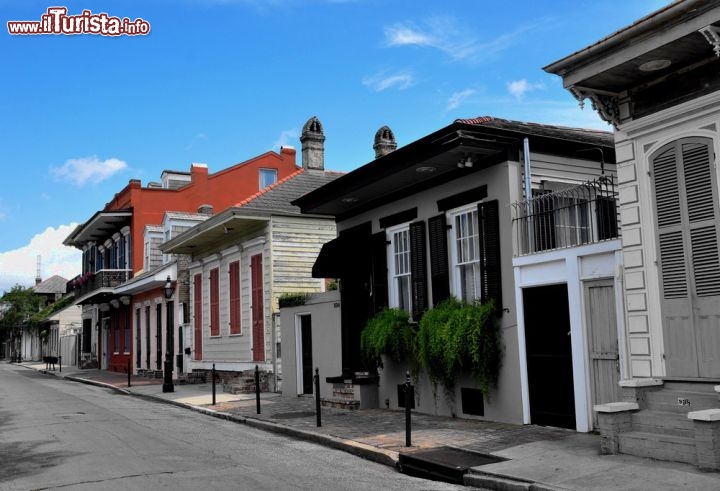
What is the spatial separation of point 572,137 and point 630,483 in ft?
23.4

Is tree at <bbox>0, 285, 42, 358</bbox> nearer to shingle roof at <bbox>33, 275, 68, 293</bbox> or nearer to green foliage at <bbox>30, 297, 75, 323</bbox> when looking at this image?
green foliage at <bbox>30, 297, 75, 323</bbox>

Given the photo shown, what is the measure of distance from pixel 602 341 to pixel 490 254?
252 cm

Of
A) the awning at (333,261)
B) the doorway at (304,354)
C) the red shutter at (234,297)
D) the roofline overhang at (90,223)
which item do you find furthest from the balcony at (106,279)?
the awning at (333,261)

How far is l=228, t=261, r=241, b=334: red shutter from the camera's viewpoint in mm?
22141

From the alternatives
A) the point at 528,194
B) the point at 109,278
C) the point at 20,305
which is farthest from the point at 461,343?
the point at 20,305

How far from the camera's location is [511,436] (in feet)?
33.6

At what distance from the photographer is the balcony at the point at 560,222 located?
10844 millimetres

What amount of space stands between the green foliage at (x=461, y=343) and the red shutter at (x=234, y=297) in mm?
10738

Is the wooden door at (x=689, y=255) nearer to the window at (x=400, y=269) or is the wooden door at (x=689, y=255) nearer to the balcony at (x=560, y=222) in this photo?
the balcony at (x=560, y=222)

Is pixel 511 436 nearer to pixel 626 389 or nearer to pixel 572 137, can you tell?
pixel 626 389

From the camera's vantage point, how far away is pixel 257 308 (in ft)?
68.5

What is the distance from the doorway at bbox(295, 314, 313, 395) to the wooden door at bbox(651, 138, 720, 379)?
10572mm

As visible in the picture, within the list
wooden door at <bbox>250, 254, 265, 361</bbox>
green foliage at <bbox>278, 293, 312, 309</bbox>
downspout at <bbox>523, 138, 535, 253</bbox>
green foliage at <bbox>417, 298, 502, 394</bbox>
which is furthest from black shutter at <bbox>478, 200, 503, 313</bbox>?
wooden door at <bbox>250, 254, 265, 361</bbox>

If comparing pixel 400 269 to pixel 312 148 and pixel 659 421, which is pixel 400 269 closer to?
pixel 659 421
